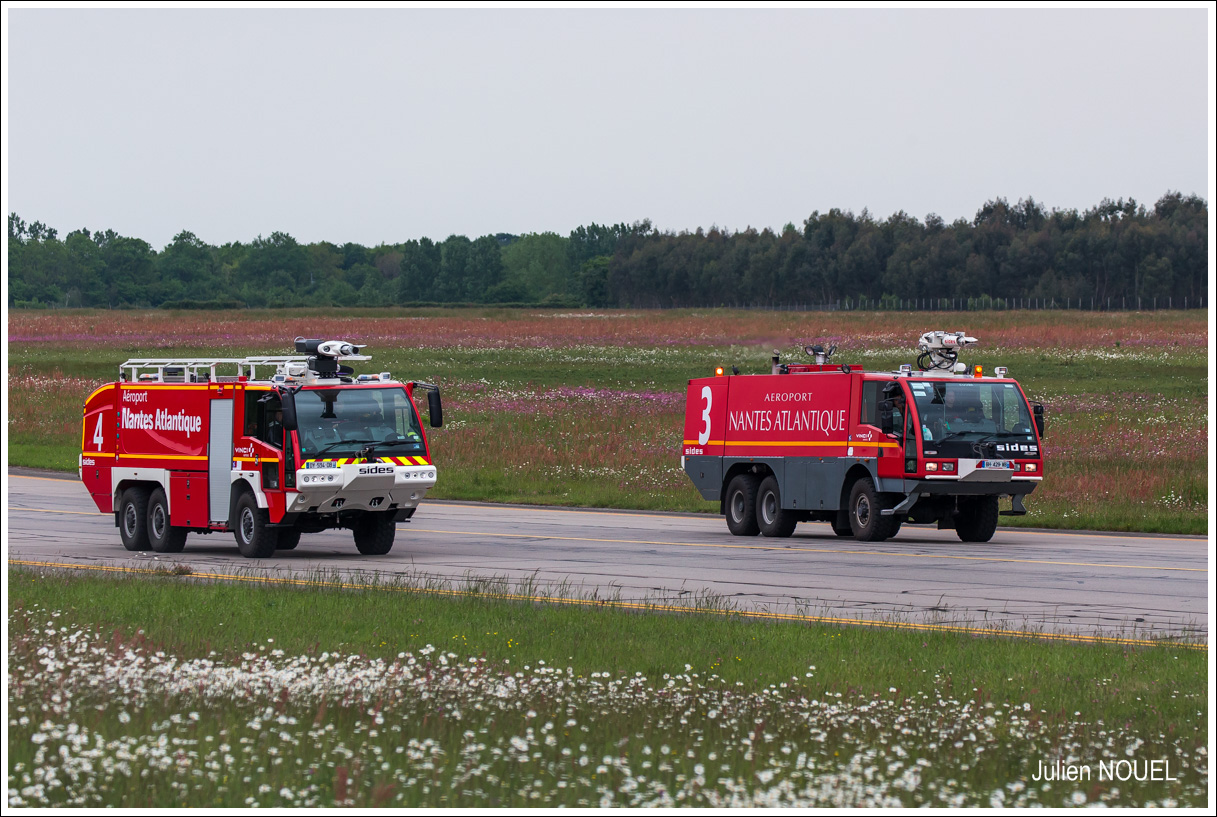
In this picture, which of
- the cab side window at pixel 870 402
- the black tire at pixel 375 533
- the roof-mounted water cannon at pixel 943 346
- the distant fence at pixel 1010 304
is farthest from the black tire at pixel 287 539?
the distant fence at pixel 1010 304

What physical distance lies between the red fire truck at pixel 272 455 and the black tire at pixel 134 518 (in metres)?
0.01

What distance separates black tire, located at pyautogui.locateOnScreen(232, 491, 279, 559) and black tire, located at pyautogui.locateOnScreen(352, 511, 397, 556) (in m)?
1.16

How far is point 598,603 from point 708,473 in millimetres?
11780

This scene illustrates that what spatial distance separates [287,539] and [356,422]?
7.95 ft

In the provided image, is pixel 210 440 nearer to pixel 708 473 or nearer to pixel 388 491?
pixel 388 491

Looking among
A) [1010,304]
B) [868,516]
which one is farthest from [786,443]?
[1010,304]

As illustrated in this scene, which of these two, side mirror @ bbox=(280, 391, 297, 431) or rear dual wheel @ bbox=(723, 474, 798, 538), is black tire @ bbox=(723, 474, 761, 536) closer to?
rear dual wheel @ bbox=(723, 474, 798, 538)

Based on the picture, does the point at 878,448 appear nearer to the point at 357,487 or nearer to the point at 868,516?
the point at 868,516

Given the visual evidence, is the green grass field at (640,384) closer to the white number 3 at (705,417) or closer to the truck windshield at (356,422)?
the white number 3 at (705,417)

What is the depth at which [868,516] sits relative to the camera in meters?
24.2

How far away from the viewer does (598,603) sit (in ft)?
51.3

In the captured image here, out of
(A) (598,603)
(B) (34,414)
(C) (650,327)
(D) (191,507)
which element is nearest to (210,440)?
(D) (191,507)

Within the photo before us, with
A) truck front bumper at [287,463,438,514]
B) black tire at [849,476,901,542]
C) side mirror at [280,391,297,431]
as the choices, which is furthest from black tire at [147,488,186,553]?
black tire at [849,476,901,542]

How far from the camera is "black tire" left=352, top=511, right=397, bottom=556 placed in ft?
71.4
